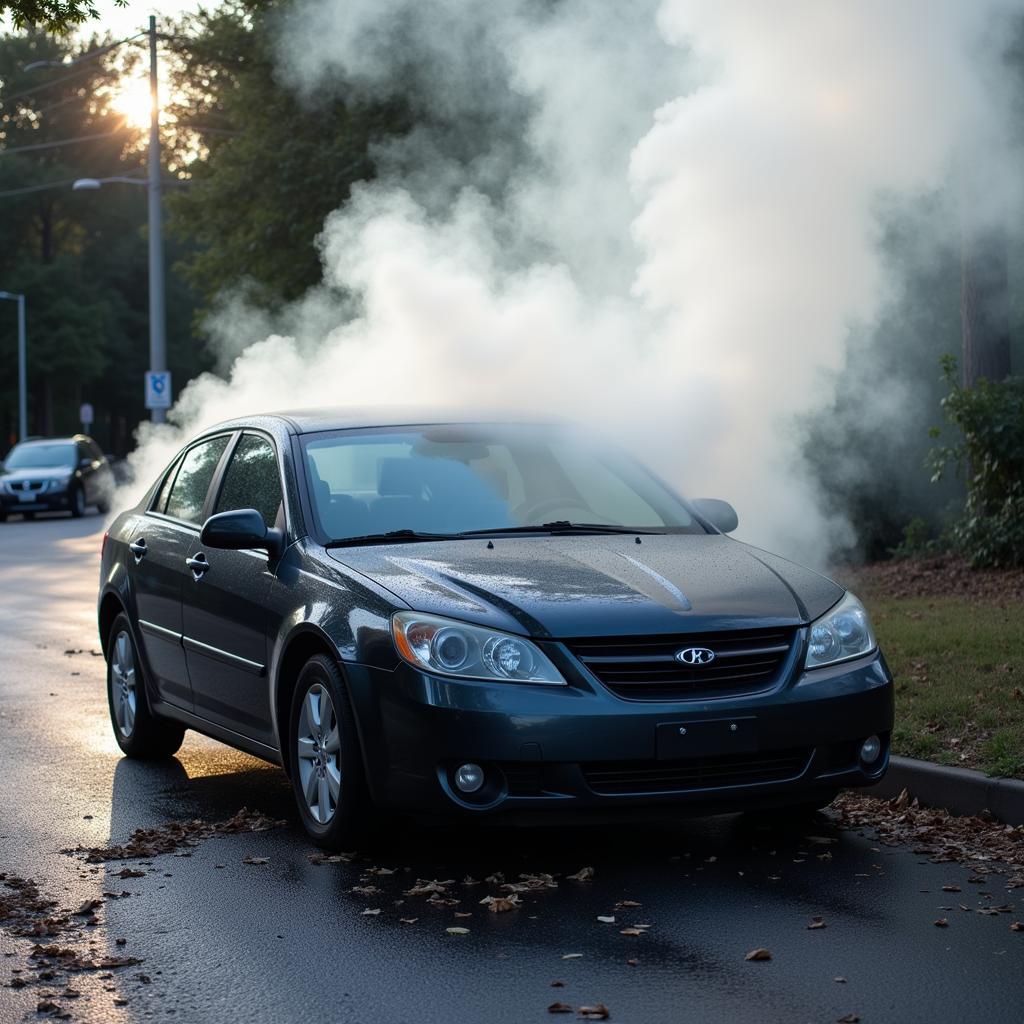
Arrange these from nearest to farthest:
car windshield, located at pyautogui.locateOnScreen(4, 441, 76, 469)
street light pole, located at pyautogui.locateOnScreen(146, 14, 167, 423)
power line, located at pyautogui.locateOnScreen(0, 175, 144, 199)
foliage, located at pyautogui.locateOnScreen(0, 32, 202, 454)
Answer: street light pole, located at pyautogui.locateOnScreen(146, 14, 167, 423)
car windshield, located at pyautogui.locateOnScreen(4, 441, 76, 469)
foliage, located at pyautogui.locateOnScreen(0, 32, 202, 454)
power line, located at pyautogui.locateOnScreen(0, 175, 144, 199)

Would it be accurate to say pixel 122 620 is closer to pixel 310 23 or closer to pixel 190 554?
pixel 190 554

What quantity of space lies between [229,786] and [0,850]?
1.35 meters

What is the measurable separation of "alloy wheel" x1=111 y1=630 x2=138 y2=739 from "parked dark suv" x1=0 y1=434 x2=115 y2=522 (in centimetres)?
2630

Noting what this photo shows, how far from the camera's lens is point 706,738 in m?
5.76

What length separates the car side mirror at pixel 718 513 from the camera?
24.3 ft

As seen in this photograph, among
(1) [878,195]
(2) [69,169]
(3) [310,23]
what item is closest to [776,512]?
(1) [878,195]

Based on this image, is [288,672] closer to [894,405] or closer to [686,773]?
[686,773]

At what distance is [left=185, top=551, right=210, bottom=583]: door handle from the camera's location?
738 centimetres

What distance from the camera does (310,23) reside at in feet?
83.8

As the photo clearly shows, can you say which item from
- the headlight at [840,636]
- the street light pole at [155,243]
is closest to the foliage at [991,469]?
the headlight at [840,636]

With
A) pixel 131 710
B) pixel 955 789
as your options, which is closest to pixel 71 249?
pixel 131 710

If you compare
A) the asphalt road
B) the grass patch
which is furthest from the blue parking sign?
the asphalt road

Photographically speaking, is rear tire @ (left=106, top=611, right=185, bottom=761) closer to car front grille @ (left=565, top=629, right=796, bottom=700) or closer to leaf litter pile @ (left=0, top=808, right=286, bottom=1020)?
leaf litter pile @ (left=0, top=808, right=286, bottom=1020)

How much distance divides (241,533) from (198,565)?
756 millimetres
